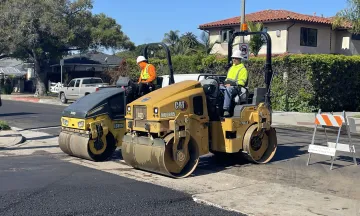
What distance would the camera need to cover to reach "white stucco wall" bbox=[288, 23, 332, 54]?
115 feet

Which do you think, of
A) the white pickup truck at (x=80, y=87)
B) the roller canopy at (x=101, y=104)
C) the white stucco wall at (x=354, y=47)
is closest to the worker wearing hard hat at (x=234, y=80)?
the roller canopy at (x=101, y=104)

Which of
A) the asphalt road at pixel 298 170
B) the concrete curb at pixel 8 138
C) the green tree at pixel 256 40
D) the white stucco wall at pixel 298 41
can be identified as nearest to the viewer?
the asphalt road at pixel 298 170

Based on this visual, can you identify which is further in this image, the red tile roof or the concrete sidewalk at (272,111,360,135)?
the red tile roof

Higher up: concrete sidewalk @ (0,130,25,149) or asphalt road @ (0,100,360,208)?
concrete sidewalk @ (0,130,25,149)

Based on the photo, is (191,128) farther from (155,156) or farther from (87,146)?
(87,146)

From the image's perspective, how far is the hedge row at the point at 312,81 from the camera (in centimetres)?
2405

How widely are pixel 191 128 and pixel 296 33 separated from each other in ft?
90.7

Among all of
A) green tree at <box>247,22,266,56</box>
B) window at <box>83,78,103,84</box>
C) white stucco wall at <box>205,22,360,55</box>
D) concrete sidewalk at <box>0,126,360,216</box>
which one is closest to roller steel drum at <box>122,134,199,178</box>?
concrete sidewalk at <box>0,126,360,216</box>

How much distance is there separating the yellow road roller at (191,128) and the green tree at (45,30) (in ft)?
91.7

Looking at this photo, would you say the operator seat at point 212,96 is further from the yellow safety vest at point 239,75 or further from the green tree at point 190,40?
the green tree at point 190,40

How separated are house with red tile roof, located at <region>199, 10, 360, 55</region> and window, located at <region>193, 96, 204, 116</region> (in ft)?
81.4

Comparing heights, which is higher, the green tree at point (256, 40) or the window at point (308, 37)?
the window at point (308, 37)

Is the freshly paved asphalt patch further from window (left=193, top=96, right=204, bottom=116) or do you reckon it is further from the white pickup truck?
the white pickup truck

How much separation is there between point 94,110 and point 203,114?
2.36m
